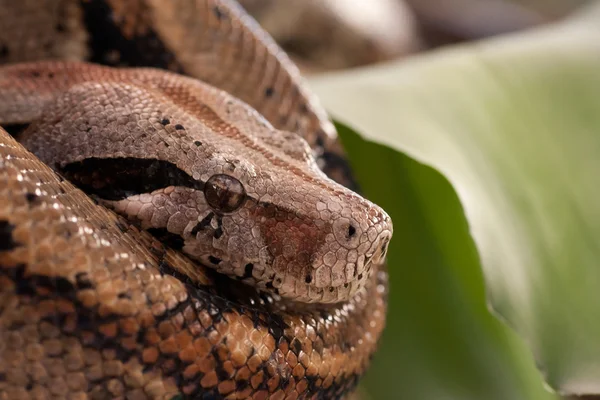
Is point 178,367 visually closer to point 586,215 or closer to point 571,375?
point 571,375

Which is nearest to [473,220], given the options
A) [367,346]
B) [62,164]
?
[367,346]

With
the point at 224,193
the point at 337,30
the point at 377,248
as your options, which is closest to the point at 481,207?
the point at 377,248

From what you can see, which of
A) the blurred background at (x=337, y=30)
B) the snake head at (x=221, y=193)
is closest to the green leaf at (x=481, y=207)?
the snake head at (x=221, y=193)

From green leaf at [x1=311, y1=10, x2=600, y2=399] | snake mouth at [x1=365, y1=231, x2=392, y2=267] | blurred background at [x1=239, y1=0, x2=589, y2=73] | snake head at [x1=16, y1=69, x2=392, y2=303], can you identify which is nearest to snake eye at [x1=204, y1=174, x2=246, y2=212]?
snake head at [x1=16, y1=69, x2=392, y2=303]

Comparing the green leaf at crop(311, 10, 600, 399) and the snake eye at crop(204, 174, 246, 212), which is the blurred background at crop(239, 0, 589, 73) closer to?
the green leaf at crop(311, 10, 600, 399)

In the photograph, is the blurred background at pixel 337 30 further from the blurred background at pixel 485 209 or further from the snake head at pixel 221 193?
the snake head at pixel 221 193

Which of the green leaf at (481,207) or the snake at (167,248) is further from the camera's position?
the green leaf at (481,207)

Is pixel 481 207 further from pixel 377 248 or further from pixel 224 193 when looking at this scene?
pixel 224 193
